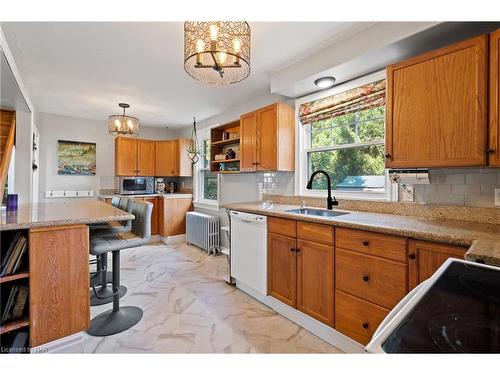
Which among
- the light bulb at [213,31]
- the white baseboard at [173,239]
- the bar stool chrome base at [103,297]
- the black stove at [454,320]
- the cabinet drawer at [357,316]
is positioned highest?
the light bulb at [213,31]

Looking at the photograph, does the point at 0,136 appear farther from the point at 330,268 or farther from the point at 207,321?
the point at 330,268

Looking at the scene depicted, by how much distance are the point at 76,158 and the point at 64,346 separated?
4.06 meters

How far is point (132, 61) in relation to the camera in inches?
98.6

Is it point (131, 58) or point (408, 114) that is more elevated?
point (131, 58)

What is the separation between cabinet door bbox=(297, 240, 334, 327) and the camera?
6.06 feet

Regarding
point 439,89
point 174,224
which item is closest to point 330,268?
point 439,89

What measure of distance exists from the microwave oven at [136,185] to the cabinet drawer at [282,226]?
3.64 metres

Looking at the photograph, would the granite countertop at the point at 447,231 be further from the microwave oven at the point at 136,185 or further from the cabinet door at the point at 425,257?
the microwave oven at the point at 136,185

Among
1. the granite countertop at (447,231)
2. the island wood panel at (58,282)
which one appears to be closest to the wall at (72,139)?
the island wood panel at (58,282)

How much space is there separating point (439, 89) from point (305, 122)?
1.40 meters

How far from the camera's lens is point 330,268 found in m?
1.84

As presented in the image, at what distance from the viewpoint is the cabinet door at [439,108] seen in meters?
1.45

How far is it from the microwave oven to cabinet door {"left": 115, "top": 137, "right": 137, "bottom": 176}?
13cm

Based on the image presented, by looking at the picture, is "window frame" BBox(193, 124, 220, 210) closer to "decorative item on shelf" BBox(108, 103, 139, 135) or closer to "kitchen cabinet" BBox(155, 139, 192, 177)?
"kitchen cabinet" BBox(155, 139, 192, 177)
